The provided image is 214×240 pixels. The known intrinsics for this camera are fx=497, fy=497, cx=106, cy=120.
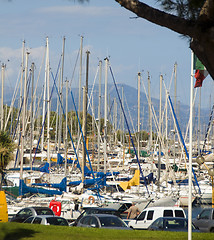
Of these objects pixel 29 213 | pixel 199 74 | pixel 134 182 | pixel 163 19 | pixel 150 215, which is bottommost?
pixel 134 182

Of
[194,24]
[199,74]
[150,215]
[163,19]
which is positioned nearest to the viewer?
[194,24]

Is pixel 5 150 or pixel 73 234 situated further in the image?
pixel 5 150

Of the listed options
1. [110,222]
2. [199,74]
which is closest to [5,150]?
[110,222]

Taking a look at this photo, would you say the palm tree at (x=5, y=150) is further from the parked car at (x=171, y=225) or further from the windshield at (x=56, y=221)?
the parked car at (x=171, y=225)

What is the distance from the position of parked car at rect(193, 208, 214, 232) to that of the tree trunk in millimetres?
11508

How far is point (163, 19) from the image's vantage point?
40.2ft

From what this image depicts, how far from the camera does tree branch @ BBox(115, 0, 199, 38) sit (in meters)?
12.0

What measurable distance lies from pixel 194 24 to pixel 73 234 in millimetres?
8329

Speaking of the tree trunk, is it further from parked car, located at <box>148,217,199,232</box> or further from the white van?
the white van

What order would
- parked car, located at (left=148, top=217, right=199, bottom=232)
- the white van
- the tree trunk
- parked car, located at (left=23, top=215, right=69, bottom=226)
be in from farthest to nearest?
the white van
parked car, located at (left=23, top=215, right=69, bottom=226)
parked car, located at (left=148, top=217, right=199, bottom=232)
the tree trunk

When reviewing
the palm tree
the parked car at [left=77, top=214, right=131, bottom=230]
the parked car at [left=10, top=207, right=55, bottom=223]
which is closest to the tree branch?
the parked car at [left=77, top=214, right=131, bottom=230]

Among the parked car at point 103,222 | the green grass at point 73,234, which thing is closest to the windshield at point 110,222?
the parked car at point 103,222

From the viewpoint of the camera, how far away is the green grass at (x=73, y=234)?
15.9m

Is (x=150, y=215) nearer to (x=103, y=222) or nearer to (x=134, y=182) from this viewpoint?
(x=103, y=222)
